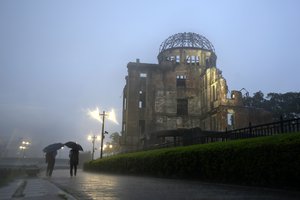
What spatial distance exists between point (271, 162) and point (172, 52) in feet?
164

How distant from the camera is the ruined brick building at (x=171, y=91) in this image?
179ft

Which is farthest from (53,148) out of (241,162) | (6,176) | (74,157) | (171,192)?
(171,192)

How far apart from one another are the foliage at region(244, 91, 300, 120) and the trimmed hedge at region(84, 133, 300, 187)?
52744 mm

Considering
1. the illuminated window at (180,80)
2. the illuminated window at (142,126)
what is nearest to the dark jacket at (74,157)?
the illuminated window at (142,126)

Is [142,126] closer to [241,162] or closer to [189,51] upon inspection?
[189,51]

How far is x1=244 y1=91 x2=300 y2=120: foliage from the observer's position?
64.4 m

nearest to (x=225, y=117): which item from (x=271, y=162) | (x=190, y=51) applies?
(x=190, y=51)

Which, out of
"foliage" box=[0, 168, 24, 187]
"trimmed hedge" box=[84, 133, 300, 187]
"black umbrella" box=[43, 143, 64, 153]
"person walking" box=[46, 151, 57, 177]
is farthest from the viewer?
"black umbrella" box=[43, 143, 64, 153]

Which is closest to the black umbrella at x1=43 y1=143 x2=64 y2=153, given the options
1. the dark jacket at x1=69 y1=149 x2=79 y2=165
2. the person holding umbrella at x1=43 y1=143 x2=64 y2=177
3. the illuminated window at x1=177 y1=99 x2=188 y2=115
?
the person holding umbrella at x1=43 y1=143 x2=64 y2=177

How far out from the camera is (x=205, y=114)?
54.3 meters

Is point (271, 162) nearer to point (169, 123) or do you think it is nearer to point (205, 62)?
point (169, 123)

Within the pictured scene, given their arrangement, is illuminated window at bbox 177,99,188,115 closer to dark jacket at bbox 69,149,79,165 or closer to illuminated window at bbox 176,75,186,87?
illuminated window at bbox 176,75,186,87

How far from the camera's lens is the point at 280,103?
67688mm

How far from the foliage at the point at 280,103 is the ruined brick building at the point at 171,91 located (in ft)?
46.7
